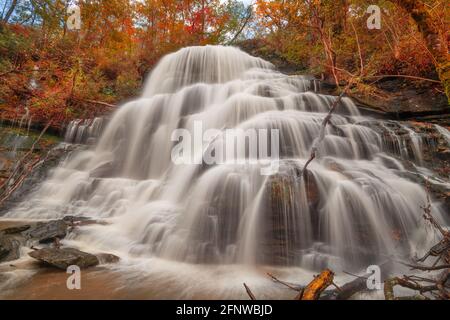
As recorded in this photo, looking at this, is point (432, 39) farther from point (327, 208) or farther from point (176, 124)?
point (176, 124)

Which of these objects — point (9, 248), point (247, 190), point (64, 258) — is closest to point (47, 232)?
point (9, 248)

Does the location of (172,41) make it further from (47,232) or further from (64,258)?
(64,258)

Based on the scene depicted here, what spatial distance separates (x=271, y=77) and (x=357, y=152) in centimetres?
679

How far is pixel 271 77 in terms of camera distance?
41.5 feet

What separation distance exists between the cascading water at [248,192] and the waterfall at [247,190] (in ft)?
0.07

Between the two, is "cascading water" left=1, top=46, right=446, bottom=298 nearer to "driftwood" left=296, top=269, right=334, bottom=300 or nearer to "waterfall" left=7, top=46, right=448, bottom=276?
"waterfall" left=7, top=46, right=448, bottom=276

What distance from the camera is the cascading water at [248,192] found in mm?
4414

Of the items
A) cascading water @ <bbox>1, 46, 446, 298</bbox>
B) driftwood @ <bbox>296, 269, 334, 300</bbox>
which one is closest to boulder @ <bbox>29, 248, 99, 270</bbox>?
cascading water @ <bbox>1, 46, 446, 298</bbox>

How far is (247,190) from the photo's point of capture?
4926 mm

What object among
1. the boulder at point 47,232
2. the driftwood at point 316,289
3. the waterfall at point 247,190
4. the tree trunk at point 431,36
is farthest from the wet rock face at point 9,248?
the tree trunk at point 431,36

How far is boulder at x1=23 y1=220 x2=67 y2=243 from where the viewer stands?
4.70 meters

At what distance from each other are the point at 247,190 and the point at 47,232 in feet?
11.8

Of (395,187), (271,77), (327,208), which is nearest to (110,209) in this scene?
(327,208)
